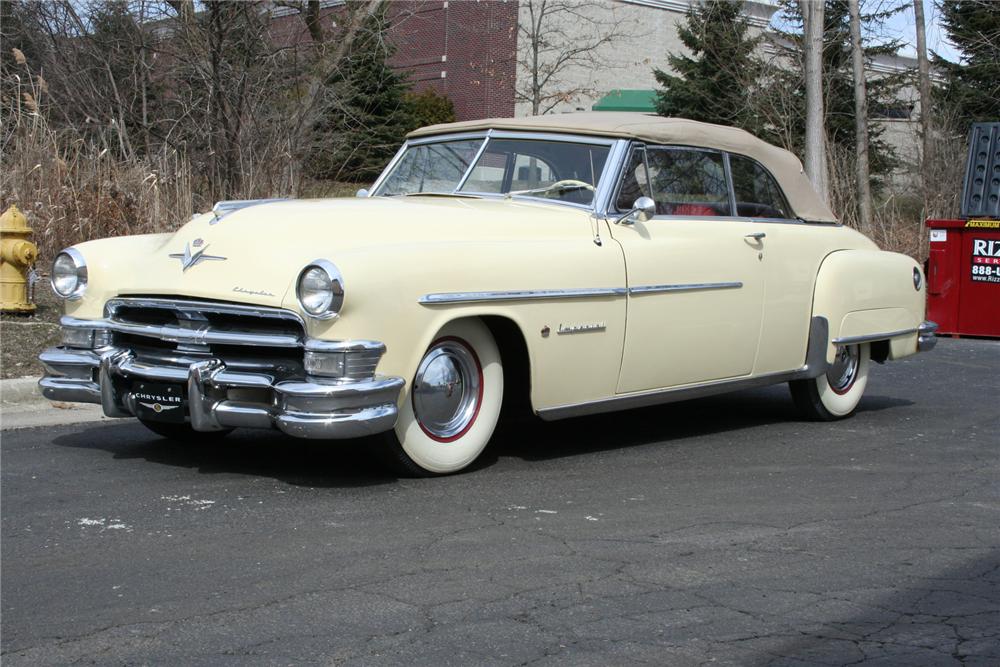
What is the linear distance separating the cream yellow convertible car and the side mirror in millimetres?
13

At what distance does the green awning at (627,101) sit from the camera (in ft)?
123

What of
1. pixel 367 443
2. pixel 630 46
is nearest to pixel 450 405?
pixel 367 443

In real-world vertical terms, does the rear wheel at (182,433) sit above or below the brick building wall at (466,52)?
below

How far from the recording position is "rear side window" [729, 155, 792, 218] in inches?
275

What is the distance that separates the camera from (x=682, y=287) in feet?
20.4

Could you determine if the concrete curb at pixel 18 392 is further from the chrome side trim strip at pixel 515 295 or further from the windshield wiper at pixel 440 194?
the chrome side trim strip at pixel 515 295

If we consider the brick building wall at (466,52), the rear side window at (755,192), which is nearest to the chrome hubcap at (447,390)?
the rear side window at (755,192)

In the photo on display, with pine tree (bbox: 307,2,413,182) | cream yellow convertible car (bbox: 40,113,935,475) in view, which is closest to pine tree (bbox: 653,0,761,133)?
pine tree (bbox: 307,2,413,182)

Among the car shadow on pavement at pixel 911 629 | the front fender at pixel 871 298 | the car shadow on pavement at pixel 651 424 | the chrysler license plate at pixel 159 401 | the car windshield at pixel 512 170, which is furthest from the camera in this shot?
the front fender at pixel 871 298

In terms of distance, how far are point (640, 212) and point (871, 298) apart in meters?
2.10

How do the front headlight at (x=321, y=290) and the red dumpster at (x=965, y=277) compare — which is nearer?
the front headlight at (x=321, y=290)

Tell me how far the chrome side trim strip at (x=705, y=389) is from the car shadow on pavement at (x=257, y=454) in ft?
3.01

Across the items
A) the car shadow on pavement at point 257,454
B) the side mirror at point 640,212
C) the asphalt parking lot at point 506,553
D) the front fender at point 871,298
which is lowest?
the asphalt parking lot at point 506,553

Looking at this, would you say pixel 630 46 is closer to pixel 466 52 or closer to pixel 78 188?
pixel 466 52
